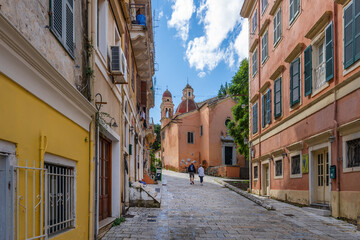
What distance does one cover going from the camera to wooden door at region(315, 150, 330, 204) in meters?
11.3

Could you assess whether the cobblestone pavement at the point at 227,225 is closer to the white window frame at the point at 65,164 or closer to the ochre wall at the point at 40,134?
the ochre wall at the point at 40,134

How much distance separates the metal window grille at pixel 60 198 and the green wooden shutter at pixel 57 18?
185 cm

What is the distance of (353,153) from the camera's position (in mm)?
9281

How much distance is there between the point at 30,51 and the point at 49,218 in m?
2.15

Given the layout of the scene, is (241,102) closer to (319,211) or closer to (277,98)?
(277,98)

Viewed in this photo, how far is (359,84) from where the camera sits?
8789 millimetres

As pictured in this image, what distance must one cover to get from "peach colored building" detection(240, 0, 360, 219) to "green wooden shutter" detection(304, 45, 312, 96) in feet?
0.12

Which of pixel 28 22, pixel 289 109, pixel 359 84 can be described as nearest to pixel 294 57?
pixel 289 109

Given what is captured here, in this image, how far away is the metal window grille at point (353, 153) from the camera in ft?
29.6

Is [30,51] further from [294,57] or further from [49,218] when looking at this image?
[294,57]

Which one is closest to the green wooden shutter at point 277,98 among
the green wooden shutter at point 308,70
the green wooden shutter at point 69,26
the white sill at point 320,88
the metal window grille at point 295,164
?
the metal window grille at point 295,164

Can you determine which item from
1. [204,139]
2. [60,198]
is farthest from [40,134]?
[204,139]

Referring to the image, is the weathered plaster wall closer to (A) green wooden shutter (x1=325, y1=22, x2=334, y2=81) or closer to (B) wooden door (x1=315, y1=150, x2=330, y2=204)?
(A) green wooden shutter (x1=325, y1=22, x2=334, y2=81)

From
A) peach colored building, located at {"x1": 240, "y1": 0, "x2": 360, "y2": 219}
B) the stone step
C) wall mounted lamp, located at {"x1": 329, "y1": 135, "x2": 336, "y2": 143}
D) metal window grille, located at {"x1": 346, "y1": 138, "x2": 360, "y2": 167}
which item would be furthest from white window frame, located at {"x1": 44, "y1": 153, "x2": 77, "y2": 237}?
the stone step
